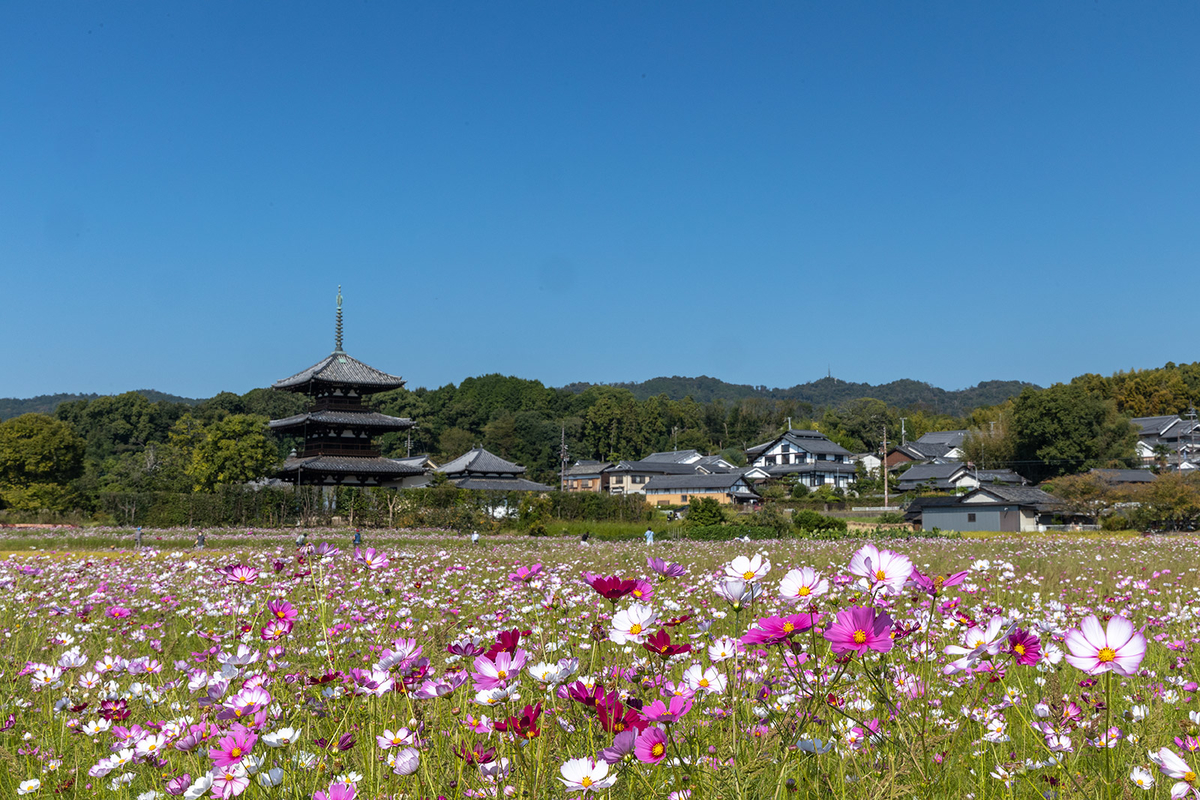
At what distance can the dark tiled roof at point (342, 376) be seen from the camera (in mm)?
36875

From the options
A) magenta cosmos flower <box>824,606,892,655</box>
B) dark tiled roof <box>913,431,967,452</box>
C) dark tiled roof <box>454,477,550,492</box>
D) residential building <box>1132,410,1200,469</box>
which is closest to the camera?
magenta cosmos flower <box>824,606,892,655</box>

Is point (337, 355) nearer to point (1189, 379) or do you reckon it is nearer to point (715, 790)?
point (715, 790)

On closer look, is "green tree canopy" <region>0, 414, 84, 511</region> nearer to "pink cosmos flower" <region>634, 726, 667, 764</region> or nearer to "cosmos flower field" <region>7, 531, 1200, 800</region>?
"cosmos flower field" <region>7, 531, 1200, 800</region>

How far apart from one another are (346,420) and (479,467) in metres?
15.5

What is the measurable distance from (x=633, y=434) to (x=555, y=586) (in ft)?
288

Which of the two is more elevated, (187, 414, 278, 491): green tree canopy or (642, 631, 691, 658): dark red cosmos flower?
(187, 414, 278, 491): green tree canopy

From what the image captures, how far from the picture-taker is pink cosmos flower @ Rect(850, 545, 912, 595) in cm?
150

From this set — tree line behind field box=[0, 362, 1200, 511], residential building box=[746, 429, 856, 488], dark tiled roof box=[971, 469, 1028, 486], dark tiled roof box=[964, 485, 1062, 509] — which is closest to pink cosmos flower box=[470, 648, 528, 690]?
dark tiled roof box=[964, 485, 1062, 509]

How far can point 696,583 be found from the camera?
6.77 meters

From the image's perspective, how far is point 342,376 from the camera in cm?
3728

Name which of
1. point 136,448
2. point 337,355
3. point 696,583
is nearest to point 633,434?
point 136,448

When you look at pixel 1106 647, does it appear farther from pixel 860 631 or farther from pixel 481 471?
pixel 481 471

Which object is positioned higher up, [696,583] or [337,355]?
[337,355]

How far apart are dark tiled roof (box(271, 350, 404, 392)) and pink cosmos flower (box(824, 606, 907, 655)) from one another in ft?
121
